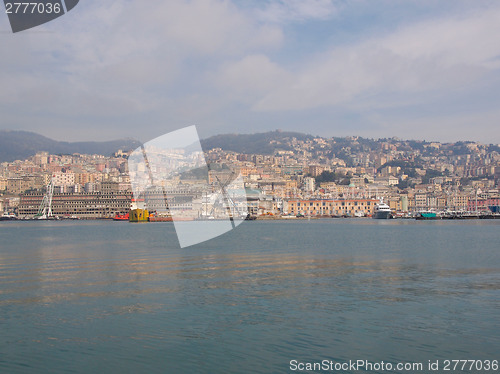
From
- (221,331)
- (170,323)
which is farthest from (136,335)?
(221,331)

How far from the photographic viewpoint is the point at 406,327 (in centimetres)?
752

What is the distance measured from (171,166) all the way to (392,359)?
3452 inches

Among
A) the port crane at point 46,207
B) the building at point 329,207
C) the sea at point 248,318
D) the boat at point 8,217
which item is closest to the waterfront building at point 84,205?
the boat at point 8,217

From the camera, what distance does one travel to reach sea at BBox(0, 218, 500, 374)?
6125 millimetres

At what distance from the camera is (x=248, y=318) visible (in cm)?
806

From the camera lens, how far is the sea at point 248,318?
6125 millimetres

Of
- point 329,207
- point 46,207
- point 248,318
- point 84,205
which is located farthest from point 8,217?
point 248,318

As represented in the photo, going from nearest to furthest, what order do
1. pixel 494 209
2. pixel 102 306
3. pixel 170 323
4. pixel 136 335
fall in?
1. pixel 136 335
2. pixel 170 323
3. pixel 102 306
4. pixel 494 209

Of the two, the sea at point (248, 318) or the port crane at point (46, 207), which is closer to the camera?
the sea at point (248, 318)

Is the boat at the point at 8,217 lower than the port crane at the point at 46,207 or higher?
lower

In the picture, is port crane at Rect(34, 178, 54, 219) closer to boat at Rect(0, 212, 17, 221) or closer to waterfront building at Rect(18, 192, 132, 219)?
waterfront building at Rect(18, 192, 132, 219)

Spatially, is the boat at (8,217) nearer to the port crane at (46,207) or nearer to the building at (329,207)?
the port crane at (46,207)

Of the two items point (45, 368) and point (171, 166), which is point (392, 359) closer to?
point (45, 368)

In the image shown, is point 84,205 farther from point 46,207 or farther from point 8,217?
point 8,217
